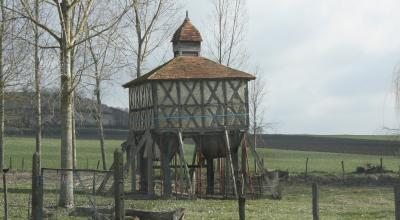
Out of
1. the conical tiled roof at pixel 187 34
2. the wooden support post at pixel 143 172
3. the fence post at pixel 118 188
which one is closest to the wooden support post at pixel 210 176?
the wooden support post at pixel 143 172

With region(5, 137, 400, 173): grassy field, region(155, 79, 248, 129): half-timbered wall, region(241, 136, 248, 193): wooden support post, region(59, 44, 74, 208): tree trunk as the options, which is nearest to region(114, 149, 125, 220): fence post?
region(59, 44, 74, 208): tree trunk

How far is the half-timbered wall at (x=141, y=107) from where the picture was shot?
36906 mm

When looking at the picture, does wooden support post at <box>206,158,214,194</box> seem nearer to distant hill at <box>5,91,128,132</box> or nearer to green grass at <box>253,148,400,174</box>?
distant hill at <box>5,91,128,132</box>

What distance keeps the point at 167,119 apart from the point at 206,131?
6.64 feet

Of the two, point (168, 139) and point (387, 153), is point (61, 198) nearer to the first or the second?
point (168, 139)

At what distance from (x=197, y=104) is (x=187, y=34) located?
4.55m

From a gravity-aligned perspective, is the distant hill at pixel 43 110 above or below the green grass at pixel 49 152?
above

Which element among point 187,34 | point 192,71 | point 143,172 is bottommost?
point 143,172

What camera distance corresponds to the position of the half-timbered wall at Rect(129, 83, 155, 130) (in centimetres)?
3691

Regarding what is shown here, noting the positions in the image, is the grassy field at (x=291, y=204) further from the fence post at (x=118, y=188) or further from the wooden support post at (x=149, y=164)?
the fence post at (x=118, y=188)

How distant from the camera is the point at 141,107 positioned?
3875 centimetres

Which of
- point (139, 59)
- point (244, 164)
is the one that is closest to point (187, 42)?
point (244, 164)

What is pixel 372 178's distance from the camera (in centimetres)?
5028

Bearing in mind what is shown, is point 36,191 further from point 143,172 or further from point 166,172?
point 143,172
